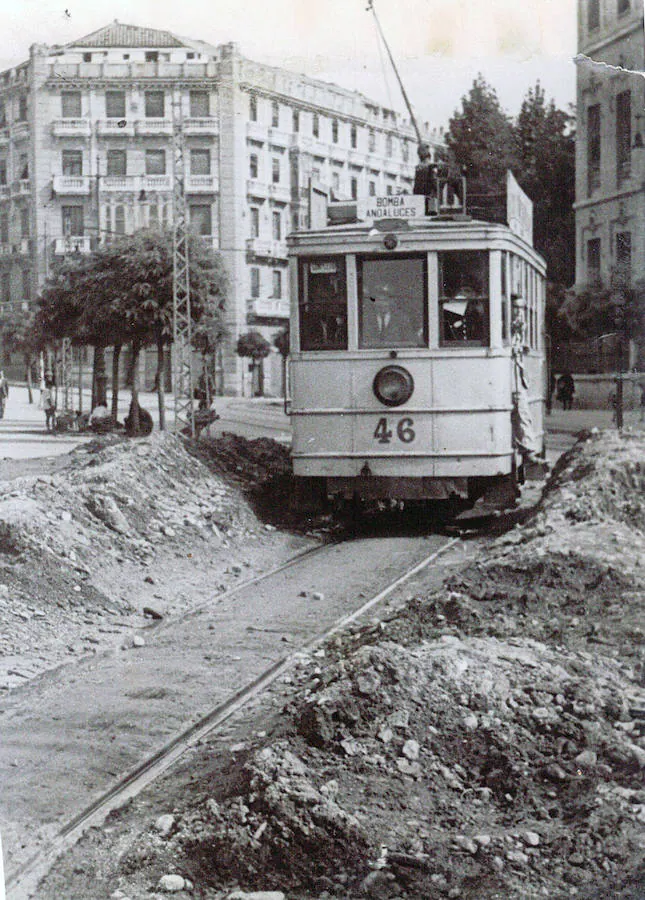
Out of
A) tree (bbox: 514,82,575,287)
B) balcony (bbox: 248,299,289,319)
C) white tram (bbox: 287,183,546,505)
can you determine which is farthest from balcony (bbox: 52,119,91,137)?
white tram (bbox: 287,183,546,505)

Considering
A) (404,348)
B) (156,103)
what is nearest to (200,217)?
(156,103)

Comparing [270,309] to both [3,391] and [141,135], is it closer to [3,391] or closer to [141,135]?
[141,135]

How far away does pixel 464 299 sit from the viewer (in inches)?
485

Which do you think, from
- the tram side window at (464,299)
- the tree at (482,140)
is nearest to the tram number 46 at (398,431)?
the tram side window at (464,299)

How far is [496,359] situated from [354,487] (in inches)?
74.1

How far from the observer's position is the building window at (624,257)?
645cm

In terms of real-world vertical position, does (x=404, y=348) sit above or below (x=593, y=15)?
below

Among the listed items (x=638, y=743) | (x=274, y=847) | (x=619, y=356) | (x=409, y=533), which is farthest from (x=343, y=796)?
(x=409, y=533)

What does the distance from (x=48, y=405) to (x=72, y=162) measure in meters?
1.98

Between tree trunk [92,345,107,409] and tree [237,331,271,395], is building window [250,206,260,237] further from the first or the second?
tree [237,331,271,395]

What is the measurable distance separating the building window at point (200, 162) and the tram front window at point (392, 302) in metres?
4.05

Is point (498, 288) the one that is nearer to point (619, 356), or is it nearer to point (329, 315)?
point (329, 315)

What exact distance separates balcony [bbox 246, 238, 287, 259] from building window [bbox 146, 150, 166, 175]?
2.25m

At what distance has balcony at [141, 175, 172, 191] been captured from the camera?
26.7ft
